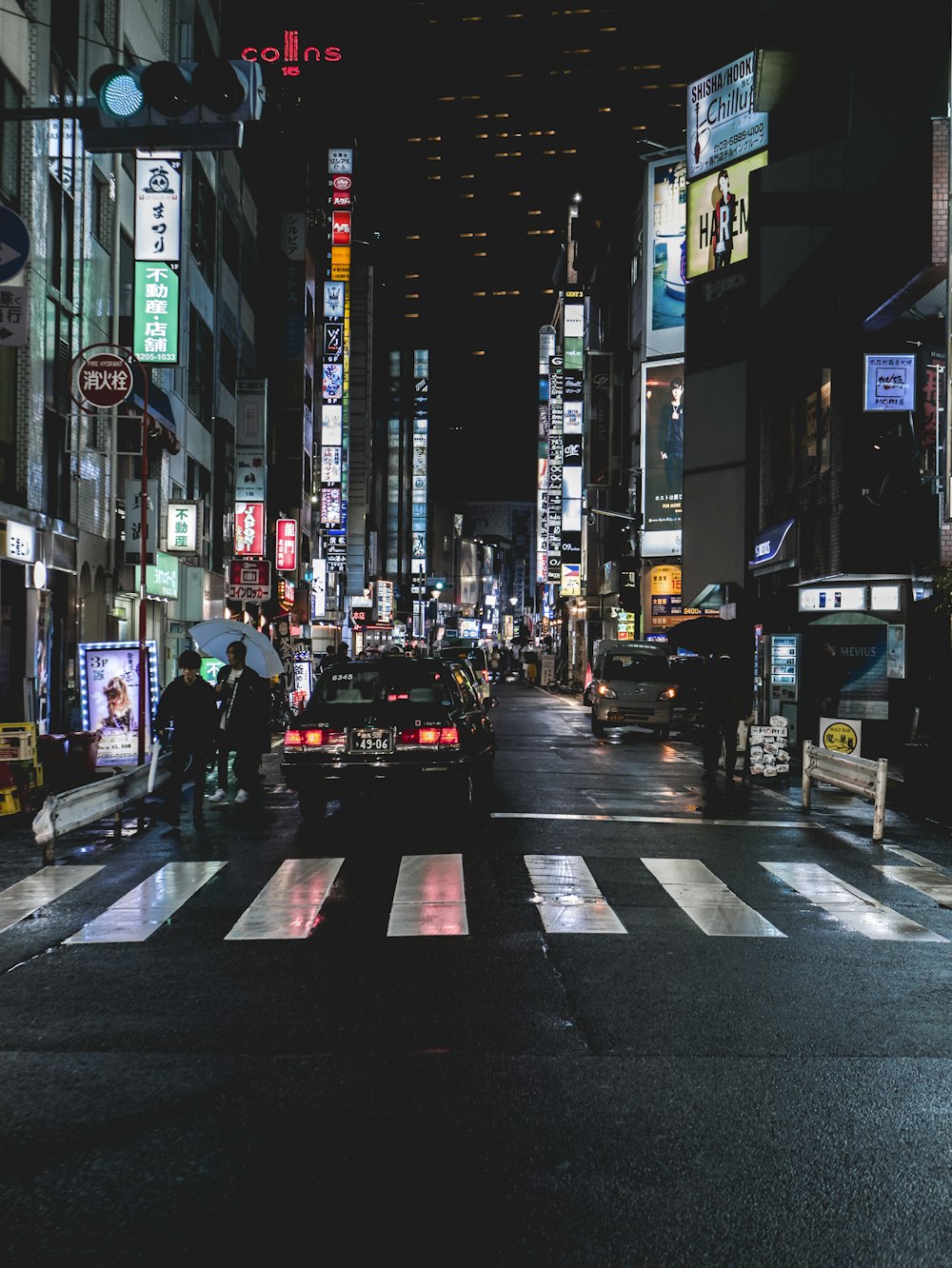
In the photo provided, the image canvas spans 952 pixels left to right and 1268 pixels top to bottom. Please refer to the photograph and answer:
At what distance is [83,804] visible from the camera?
39.2 ft

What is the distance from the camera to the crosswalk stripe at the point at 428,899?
27.3 feet

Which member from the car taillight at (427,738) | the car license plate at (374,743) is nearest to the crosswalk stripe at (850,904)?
the car taillight at (427,738)

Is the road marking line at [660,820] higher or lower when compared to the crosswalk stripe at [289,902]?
lower

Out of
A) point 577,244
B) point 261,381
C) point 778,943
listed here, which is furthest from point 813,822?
point 577,244

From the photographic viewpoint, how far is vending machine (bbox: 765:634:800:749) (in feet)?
78.5

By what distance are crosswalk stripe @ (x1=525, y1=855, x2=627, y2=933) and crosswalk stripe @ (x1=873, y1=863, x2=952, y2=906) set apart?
9.12ft

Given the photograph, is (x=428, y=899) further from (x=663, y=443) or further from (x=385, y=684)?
(x=663, y=443)

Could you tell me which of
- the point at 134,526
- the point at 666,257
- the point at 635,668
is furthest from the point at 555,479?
the point at 134,526

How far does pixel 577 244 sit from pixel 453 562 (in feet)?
323

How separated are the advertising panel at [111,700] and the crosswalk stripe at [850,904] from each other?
10.6 metres

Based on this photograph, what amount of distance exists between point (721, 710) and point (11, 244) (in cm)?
1202

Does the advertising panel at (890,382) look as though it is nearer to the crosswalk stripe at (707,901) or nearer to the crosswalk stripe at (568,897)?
the crosswalk stripe at (707,901)

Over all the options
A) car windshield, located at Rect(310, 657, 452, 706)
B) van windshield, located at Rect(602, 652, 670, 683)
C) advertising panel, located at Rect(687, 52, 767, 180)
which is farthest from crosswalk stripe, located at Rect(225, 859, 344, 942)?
advertising panel, located at Rect(687, 52, 767, 180)

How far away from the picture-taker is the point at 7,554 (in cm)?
Answer: 1906
